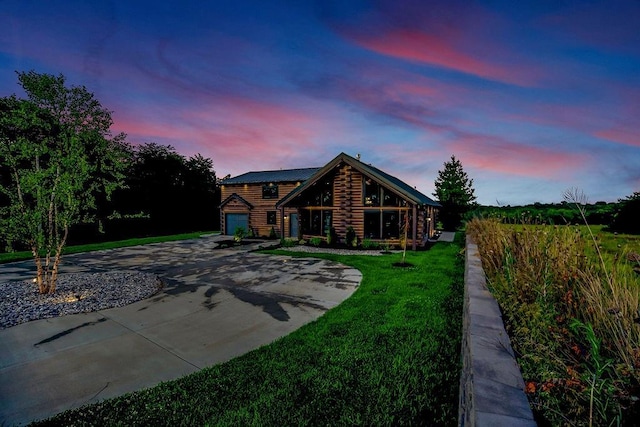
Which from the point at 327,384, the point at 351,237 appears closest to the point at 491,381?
the point at 327,384

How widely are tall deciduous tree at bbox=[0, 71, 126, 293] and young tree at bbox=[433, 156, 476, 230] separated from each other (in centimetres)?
3886

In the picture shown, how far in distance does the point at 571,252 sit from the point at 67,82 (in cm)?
1207

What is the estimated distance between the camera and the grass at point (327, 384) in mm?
2977

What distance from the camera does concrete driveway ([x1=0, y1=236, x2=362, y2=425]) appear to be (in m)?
3.61

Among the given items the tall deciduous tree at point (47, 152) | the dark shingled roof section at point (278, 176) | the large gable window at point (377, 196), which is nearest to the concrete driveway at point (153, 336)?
the tall deciduous tree at point (47, 152)

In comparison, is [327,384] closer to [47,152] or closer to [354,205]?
[47,152]

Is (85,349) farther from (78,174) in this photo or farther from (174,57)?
(174,57)

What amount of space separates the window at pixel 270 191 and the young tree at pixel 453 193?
2520cm

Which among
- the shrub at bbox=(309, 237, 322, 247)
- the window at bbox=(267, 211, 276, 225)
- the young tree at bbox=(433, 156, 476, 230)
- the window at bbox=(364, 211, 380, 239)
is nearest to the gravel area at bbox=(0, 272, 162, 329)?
the shrub at bbox=(309, 237, 322, 247)

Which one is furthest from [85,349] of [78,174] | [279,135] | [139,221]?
[139,221]

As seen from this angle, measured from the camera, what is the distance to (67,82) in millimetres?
7449

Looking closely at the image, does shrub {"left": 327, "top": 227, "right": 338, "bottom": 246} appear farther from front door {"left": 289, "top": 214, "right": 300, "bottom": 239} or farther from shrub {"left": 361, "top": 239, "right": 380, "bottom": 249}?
front door {"left": 289, "top": 214, "right": 300, "bottom": 239}

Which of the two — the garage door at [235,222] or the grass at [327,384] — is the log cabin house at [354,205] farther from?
the grass at [327,384]

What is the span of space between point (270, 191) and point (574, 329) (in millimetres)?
24244
